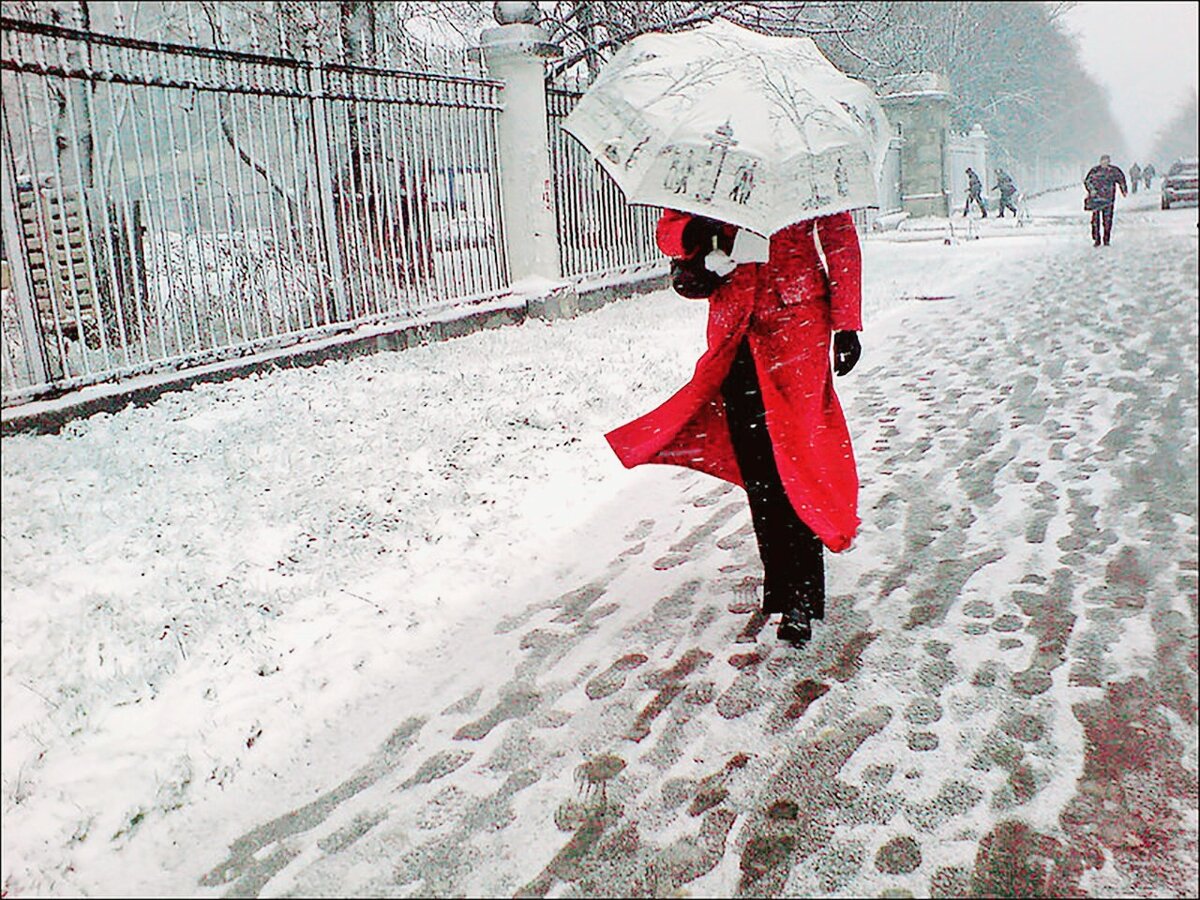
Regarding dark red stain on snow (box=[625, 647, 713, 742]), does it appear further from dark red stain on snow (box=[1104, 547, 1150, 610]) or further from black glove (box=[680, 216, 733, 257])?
dark red stain on snow (box=[1104, 547, 1150, 610])

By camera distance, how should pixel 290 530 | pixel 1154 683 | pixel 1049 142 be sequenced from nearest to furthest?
pixel 1154 683 < pixel 290 530 < pixel 1049 142

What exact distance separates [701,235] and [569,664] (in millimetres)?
1491

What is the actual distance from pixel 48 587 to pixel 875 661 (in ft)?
8.30

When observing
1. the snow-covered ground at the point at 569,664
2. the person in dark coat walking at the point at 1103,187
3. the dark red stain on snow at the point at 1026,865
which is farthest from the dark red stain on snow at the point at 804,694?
the person in dark coat walking at the point at 1103,187

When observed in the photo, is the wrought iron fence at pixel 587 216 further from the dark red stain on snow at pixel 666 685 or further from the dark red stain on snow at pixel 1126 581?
the dark red stain on snow at pixel 666 685

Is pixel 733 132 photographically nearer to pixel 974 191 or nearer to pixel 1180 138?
pixel 1180 138

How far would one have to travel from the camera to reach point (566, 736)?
9.68 ft

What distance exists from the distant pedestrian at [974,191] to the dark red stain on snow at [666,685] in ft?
31.6

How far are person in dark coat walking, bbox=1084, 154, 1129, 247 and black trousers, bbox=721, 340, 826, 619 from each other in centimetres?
241

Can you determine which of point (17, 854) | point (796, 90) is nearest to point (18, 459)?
point (17, 854)

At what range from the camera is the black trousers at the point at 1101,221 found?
7.48m

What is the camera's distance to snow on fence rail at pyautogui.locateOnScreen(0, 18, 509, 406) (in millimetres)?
5707

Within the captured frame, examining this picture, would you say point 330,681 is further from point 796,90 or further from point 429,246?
point 429,246

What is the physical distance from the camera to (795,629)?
11.4ft
